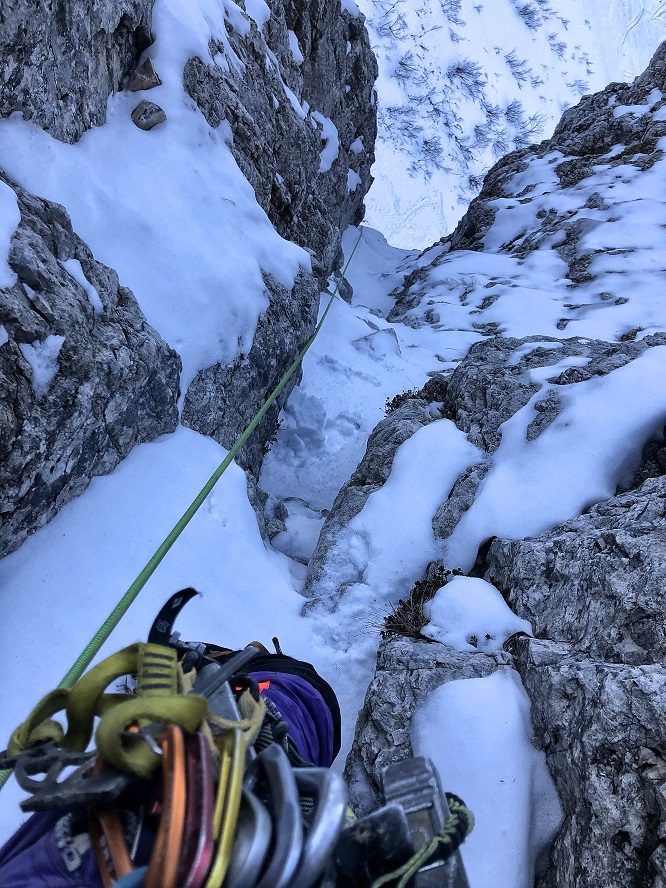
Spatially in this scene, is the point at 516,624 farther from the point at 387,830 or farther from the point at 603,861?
the point at 387,830

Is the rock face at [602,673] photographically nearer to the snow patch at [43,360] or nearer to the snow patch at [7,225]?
the snow patch at [43,360]

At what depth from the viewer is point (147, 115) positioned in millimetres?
5965

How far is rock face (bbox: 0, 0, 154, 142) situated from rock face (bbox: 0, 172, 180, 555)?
110 centimetres

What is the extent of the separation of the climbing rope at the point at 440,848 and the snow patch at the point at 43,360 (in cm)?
330

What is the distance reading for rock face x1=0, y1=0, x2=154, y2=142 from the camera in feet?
13.9

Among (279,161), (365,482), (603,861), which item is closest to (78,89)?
(279,161)

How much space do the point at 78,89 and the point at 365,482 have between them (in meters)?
5.30

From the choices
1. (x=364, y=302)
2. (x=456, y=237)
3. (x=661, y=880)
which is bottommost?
(x=661, y=880)

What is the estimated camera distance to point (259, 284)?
19.7ft

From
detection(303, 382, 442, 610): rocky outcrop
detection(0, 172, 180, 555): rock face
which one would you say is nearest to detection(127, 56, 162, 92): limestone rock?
detection(0, 172, 180, 555): rock face

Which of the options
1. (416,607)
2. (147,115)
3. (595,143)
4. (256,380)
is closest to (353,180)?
(595,143)

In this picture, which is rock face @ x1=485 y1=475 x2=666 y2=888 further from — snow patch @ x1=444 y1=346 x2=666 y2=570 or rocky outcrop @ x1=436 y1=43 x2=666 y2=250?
rocky outcrop @ x1=436 y1=43 x2=666 y2=250

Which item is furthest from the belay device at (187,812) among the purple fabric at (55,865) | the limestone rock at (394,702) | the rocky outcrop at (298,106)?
the rocky outcrop at (298,106)

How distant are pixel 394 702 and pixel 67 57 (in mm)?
6628
